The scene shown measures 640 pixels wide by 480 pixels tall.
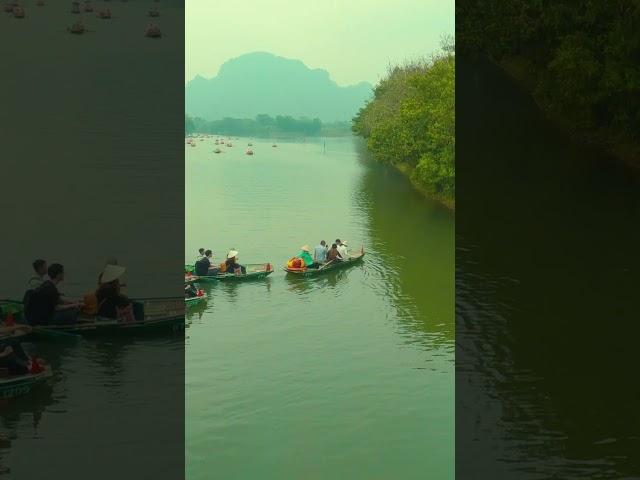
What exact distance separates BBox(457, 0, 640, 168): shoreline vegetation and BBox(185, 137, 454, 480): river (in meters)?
2.70

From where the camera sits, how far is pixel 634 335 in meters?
8.55

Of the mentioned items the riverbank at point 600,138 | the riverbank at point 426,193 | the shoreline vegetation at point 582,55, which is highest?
the shoreline vegetation at point 582,55

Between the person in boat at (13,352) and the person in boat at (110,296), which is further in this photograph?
the person in boat at (110,296)

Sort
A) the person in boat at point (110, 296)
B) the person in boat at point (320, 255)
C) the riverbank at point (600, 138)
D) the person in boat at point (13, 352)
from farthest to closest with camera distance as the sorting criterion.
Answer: the riverbank at point (600, 138), the person in boat at point (320, 255), the person in boat at point (110, 296), the person in boat at point (13, 352)

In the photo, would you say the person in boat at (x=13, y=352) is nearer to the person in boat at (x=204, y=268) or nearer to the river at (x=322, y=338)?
the river at (x=322, y=338)

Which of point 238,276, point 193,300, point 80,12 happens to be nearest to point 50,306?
point 193,300

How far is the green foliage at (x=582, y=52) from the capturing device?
37.6ft

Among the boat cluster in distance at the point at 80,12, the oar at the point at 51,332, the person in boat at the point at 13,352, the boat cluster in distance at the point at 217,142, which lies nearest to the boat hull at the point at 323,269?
the oar at the point at 51,332

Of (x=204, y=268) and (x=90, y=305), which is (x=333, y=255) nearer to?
(x=204, y=268)

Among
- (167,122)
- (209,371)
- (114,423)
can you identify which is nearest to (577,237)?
(209,371)

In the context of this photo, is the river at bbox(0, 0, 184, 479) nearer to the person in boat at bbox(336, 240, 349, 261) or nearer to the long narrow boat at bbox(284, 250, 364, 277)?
the long narrow boat at bbox(284, 250, 364, 277)

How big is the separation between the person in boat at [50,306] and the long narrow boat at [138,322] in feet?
0.19

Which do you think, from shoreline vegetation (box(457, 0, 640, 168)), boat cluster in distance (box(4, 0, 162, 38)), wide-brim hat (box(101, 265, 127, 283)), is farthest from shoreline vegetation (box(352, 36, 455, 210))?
wide-brim hat (box(101, 265, 127, 283))

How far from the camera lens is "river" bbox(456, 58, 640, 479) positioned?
6.49 meters
